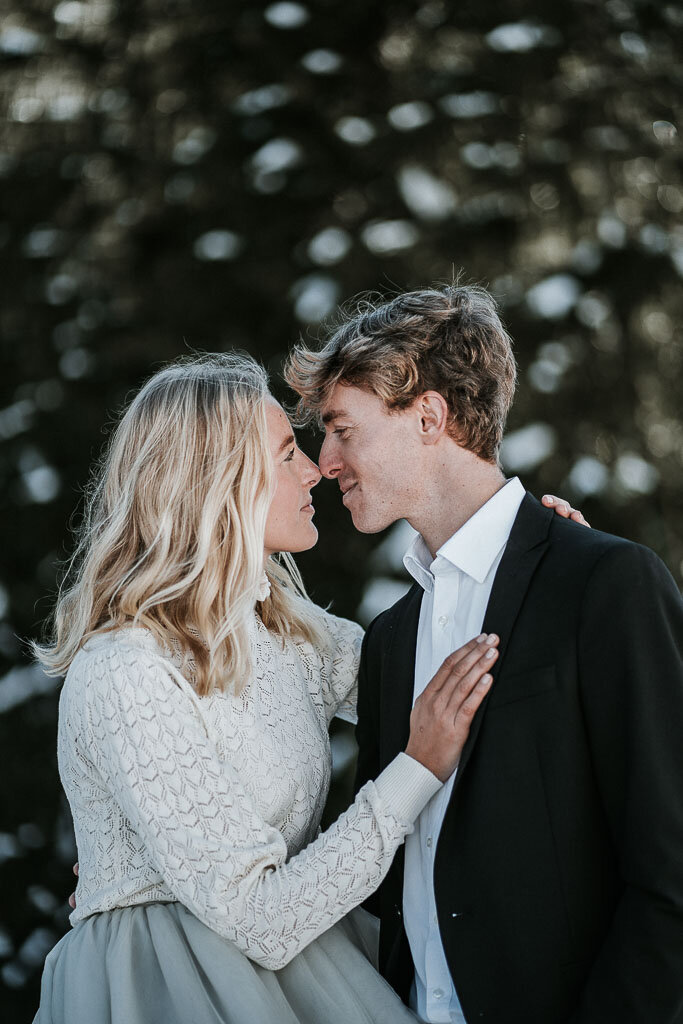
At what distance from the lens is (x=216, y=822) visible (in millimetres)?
1342

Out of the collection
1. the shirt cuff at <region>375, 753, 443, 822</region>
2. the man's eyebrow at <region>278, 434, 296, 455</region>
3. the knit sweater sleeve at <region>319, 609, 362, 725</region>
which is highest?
the man's eyebrow at <region>278, 434, 296, 455</region>

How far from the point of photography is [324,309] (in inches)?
100

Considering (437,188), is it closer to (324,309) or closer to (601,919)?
(324,309)

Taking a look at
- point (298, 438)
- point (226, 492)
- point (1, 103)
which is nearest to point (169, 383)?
point (226, 492)

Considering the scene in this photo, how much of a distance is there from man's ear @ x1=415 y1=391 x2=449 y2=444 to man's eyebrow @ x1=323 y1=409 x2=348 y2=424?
134mm

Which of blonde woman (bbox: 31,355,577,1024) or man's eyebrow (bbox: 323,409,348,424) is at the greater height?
man's eyebrow (bbox: 323,409,348,424)

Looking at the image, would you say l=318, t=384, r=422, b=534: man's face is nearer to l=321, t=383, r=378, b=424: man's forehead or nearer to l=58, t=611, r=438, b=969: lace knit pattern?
l=321, t=383, r=378, b=424: man's forehead

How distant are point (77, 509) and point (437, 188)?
1.18 m

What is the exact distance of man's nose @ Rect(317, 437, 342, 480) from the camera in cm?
175

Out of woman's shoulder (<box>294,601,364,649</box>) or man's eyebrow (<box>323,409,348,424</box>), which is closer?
man's eyebrow (<box>323,409,348,424</box>)

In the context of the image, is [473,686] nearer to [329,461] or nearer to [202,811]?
[202,811]

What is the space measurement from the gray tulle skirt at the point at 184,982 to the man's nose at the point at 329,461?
727 mm

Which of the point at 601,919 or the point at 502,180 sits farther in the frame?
the point at 502,180

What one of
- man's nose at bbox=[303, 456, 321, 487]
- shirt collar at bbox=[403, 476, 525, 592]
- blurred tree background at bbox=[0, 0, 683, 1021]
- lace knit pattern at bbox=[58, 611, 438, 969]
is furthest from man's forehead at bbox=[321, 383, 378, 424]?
blurred tree background at bbox=[0, 0, 683, 1021]
